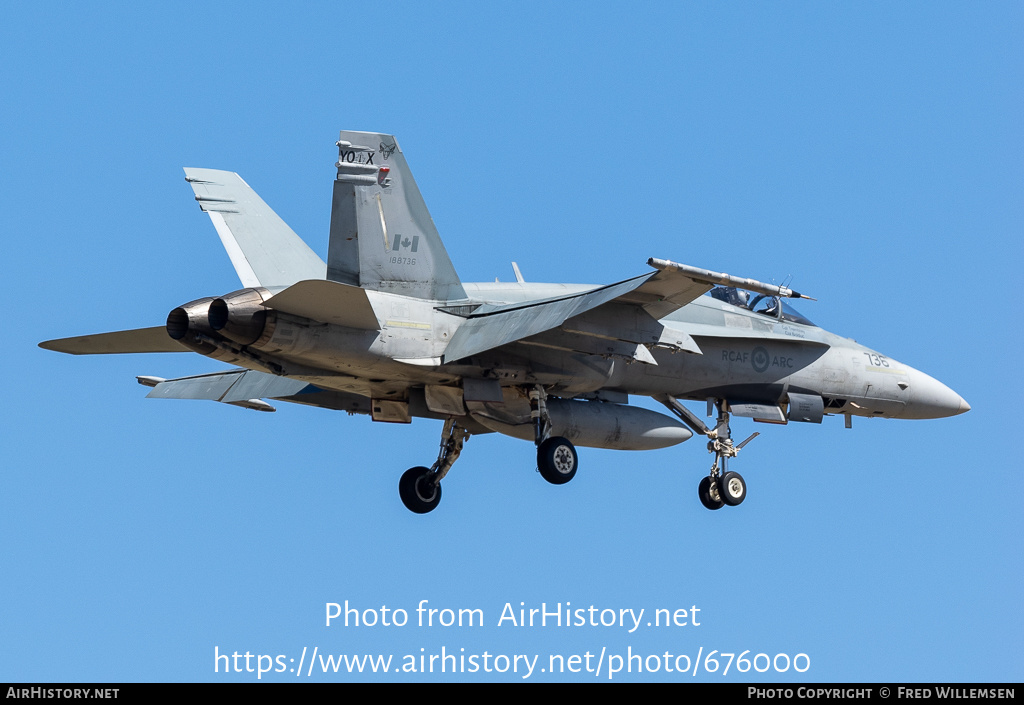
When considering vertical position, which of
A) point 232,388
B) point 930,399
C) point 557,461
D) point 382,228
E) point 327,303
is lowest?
point 557,461

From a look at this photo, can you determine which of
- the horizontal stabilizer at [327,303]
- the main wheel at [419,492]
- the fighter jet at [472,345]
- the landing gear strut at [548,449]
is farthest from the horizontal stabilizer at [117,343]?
the landing gear strut at [548,449]

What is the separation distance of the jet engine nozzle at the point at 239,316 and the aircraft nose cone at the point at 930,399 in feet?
39.1

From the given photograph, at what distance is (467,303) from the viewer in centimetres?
2028

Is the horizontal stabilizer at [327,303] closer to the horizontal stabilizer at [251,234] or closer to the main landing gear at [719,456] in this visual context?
the horizontal stabilizer at [251,234]

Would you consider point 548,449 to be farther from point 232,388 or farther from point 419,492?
point 232,388

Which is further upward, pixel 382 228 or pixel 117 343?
pixel 382 228

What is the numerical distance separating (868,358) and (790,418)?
1831mm

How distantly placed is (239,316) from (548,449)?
5164 mm

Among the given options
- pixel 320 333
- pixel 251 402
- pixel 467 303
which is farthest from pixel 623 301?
pixel 251 402

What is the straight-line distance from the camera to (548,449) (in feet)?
68.8

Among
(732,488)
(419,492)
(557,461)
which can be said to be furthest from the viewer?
(732,488)

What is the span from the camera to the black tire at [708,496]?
2347cm

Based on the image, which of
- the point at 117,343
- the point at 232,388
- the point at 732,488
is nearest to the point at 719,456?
the point at 732,488

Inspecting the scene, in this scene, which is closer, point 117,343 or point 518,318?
point 117,343
